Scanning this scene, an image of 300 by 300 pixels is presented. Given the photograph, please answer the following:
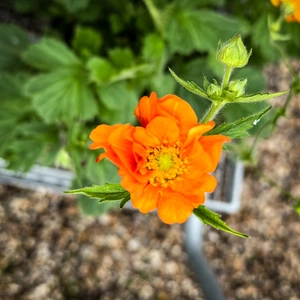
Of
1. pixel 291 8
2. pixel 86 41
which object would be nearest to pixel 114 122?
pixel 86 41

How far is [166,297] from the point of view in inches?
49.5

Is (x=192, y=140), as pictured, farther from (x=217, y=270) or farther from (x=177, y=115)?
(x=217, y=270)

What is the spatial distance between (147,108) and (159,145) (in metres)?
0.04

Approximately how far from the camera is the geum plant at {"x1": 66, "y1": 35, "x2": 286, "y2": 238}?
1.52 ft

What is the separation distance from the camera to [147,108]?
0.47 m

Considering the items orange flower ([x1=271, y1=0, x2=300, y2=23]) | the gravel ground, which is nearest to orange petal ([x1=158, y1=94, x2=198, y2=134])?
orange flower ([x1=271, y1=0, x2=300, y2=23])

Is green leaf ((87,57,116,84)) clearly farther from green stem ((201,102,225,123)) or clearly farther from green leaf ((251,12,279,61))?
green stem ((201,102,225,123))

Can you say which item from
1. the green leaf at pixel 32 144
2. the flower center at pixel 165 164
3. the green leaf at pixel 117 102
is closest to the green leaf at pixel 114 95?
the green leaf at pixel 117 102

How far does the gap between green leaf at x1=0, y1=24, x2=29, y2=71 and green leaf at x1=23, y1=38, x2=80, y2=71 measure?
14cm

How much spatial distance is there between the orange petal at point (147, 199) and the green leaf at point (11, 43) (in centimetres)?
69

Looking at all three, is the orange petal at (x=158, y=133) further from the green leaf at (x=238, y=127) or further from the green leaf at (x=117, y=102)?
the green leaf at (x=117, y=102)

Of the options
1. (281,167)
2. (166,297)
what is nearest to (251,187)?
(281,167)

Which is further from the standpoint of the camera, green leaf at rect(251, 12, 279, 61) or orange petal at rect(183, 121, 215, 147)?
green leaf at rect(251, 12, 279, 61)

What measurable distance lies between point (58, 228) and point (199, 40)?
589 mm
